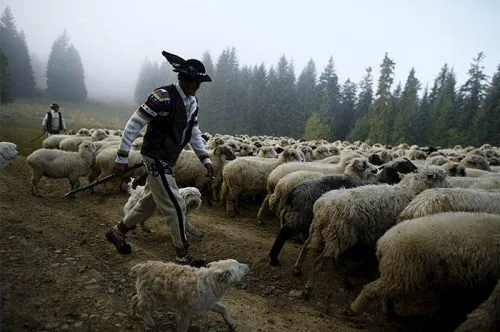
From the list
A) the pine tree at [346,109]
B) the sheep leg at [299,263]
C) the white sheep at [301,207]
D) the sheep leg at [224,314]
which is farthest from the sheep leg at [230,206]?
the pine tree at [346,109]

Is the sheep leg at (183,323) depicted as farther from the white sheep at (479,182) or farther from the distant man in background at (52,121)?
the distant man in background at (52,121)

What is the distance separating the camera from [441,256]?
3.50 metres

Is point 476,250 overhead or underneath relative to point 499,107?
underneath

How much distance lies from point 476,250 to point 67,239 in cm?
633

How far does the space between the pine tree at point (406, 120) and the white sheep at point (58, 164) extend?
1933 inches

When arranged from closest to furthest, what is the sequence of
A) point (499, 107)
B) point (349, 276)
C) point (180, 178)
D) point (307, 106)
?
point (349, 276) → point (180, 178) → point (499, 107) → point (307, 106)

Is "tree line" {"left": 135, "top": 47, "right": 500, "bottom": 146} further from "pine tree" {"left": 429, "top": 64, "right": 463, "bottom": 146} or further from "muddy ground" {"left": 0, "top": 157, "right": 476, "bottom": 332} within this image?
"muddy ground" {"left": 0, "top": 157, "right": 476, "bottom": 332}

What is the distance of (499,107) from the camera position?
146ft

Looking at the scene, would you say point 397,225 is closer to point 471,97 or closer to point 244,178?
point 244,178

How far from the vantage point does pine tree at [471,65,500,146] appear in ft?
146

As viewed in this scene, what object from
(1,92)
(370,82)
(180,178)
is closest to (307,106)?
(370,82)

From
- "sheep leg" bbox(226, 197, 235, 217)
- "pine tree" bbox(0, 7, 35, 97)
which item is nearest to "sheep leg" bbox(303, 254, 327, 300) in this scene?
"sheep leg" bbox(226, 197, 235, 217)

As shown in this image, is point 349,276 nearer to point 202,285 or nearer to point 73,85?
point 202,285

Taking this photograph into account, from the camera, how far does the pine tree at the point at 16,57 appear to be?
5957 centimetres
